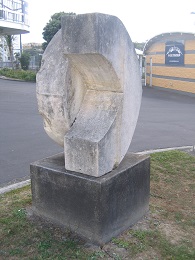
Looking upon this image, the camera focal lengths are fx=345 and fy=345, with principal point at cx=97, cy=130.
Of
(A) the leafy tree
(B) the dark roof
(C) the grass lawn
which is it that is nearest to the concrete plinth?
(C) the grass lawn

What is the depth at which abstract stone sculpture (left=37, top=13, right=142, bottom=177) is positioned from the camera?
3376 mm

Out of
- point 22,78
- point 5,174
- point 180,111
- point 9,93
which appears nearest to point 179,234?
point 5,174

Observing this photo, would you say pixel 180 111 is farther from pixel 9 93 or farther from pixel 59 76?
pixel 59 76

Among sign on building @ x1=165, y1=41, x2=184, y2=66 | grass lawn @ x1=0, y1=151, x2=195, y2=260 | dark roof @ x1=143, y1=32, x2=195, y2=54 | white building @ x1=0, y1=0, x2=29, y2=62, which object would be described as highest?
white building @ x1=0, y1=0, x2=29, y2=62

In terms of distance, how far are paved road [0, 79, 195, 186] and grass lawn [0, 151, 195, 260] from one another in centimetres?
151

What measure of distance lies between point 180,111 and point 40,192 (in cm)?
1060

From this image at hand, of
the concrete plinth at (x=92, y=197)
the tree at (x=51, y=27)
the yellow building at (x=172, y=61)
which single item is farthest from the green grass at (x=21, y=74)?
the concrete plinth at (x=92, y=197)

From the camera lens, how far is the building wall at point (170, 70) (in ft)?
62.3

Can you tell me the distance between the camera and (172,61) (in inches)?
801

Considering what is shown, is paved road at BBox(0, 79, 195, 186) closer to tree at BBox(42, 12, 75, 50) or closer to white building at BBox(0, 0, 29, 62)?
white building at BBox(0, 0, 29, 62)

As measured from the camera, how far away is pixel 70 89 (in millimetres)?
3672

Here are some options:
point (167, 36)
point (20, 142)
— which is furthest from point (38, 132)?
point (167, 36)

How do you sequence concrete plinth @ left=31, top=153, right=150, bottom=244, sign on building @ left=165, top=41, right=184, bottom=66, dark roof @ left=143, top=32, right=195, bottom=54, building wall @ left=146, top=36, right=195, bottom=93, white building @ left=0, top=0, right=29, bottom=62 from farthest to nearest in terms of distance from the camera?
white building @ left=0, top=0, right=29, bottom=62 < sign on building @ left=165, top=41, right=184, bottom=66 < building wall @ left=146, top=36, right=195, bottom=93 < dark roof @ left=143, top=32, right=195, bottom=54 < concrete plinth @ left=31, top=153, right=150, bottom=244

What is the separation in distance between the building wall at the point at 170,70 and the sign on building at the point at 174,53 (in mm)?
225
